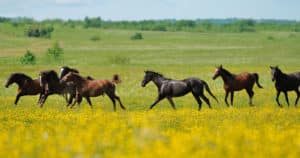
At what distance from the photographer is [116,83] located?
83.5ft

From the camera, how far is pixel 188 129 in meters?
14.9

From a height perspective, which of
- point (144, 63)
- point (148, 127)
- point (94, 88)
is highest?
point (148, 127)

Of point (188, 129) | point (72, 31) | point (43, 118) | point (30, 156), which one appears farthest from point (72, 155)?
point (72, 31)

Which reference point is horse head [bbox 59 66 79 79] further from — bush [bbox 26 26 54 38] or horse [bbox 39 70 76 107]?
bush [bbox 26 26 54 38]

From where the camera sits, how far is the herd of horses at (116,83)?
2438 cm

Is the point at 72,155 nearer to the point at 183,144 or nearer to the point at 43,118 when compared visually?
the point at 183,144

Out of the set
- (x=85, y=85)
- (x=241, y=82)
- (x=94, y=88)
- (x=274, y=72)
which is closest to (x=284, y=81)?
(x=274, y=72)

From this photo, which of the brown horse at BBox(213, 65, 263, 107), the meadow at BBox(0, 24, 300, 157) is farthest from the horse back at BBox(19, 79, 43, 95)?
the brown horse at BBox(213, 65, 263, 107)

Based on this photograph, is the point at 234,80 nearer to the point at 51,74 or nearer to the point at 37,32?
the point at 51,74

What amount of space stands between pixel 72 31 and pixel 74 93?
131943mm

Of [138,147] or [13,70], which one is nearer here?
[138,147]

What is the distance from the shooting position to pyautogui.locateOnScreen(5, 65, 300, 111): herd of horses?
24.4 meters

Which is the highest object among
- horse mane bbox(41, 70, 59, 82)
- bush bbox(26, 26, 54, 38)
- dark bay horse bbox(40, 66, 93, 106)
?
horse mane bbox(41, 70, 59, 82)

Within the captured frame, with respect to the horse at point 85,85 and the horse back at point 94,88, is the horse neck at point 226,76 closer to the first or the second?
the horse at point 85,85
